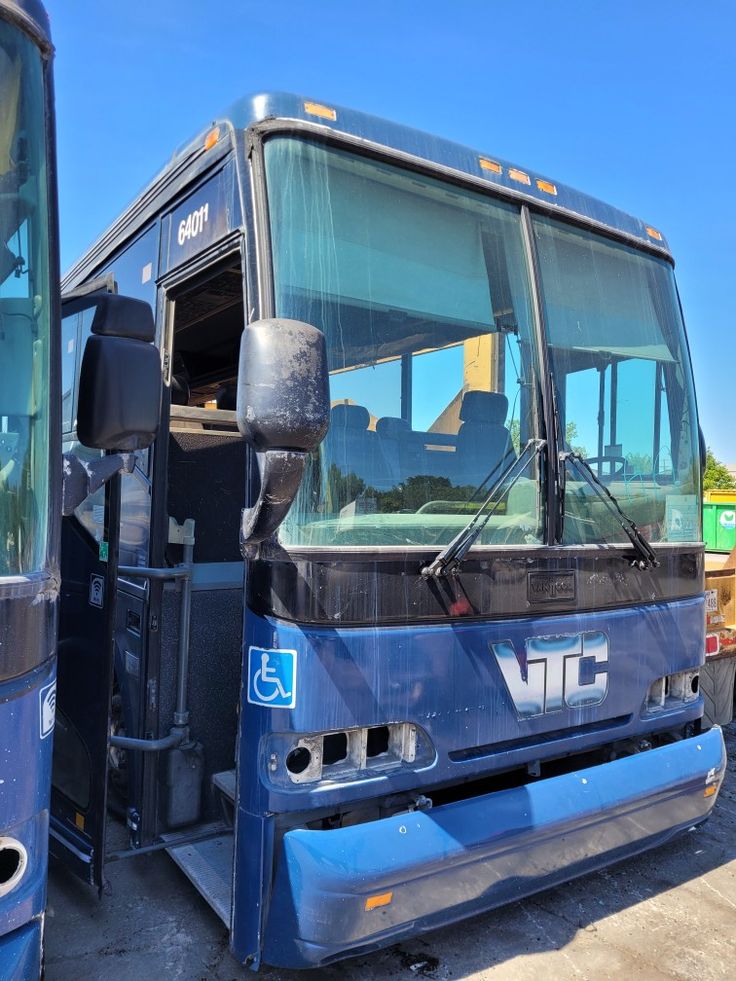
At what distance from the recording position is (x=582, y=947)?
2.96 m

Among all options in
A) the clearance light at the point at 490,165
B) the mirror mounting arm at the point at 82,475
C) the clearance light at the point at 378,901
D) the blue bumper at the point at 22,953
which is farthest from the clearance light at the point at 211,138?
the clearance light at the point at 378,901

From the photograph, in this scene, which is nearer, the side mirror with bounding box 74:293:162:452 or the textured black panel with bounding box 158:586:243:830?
the side mirror with bounding box 74:293:162:452

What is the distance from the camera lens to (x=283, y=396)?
6.69 ft

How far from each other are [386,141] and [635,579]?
1960mm

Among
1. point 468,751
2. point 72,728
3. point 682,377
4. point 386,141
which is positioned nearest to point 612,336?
point 682,377

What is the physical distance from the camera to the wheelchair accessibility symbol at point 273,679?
241cm

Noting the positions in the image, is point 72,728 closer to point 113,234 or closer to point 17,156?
point 17,156

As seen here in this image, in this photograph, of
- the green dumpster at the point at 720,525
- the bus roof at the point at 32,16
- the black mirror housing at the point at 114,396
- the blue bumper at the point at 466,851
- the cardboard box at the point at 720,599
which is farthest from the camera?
the green dumpster at the point at 720,525

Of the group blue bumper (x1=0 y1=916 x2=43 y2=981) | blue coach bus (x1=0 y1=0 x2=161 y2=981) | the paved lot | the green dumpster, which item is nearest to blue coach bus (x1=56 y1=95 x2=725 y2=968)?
the paved lot

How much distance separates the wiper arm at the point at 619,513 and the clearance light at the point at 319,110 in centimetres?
152

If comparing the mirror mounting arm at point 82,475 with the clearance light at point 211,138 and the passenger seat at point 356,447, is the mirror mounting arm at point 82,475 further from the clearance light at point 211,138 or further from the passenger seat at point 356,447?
the clearance light at point 211,138

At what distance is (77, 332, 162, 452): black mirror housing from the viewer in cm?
214

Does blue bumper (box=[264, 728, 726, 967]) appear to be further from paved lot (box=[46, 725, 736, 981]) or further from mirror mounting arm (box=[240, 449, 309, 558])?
mirror mounting arm (box=[240, 449, 309, 558])

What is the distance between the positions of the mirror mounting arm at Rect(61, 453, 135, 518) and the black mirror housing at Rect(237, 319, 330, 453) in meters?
0.61
